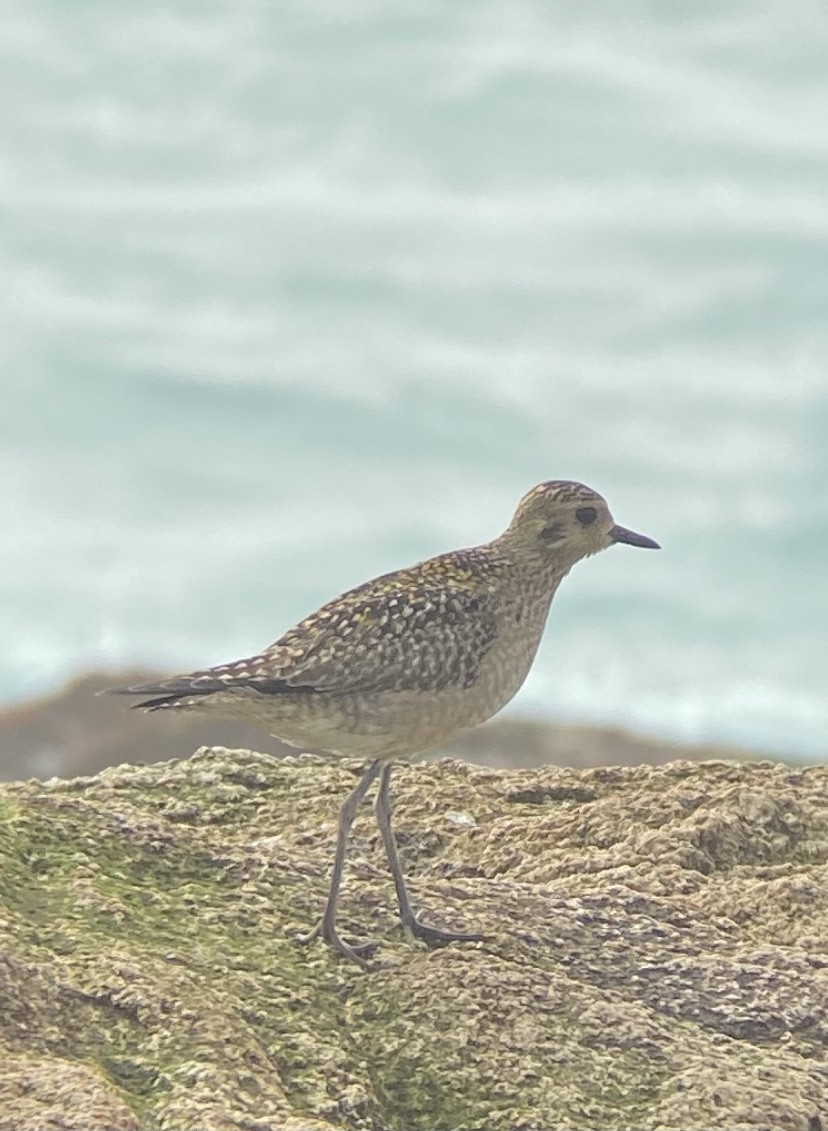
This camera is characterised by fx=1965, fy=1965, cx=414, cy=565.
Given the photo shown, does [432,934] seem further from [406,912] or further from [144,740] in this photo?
[144,740]

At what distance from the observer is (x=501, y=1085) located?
7457 mm

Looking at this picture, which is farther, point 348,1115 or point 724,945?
point 724,945

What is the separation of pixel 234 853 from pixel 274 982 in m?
1.05

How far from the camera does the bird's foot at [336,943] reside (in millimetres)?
8188

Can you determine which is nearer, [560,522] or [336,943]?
[336,943]

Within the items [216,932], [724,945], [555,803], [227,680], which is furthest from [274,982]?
[555,803]

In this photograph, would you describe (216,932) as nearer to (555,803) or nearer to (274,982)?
(274,982)

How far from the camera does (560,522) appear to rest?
33.6 feet

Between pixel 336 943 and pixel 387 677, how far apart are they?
1.41 meters

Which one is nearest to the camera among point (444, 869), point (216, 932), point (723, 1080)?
point (723, 1080)

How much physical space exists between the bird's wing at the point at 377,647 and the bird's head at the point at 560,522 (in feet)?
2.18

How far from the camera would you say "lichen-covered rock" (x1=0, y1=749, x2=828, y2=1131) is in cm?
709

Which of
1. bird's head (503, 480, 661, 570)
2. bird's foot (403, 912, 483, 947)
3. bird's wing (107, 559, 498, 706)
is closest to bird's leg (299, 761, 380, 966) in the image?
bird's foot (403, 912, 483, 947)

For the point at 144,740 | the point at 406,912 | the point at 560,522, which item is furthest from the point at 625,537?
the point at 144,740
